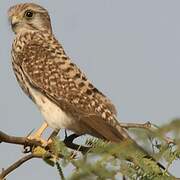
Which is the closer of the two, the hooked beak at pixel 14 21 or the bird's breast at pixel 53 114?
the bird's breast at pixel 53 114

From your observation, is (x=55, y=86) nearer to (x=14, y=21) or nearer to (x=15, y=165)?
(x=14, y=21)

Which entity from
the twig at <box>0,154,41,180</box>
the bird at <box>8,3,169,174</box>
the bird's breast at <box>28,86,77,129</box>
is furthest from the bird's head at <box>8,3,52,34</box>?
the twig at <box>0,154,41,180</box>

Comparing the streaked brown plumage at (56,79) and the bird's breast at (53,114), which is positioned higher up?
the streaked brown plumage at (56,79)

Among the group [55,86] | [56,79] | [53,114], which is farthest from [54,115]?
[56,79]

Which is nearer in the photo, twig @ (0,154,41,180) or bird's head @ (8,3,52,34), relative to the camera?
twig @ (0,154,41,180)

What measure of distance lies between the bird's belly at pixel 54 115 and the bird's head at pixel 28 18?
1.66 m

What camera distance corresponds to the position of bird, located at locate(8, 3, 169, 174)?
5.82 meters

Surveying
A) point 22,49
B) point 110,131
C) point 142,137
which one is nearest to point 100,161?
point 142,137

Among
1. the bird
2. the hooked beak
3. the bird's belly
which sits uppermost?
the hooked beak

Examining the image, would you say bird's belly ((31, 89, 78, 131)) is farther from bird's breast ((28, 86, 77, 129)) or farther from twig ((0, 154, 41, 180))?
twig ((0, 154, 41, 180))

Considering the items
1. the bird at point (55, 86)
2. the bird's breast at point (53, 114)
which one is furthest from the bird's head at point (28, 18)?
the bird's breast at point (53, 114)

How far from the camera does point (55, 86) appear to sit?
21.3 feet

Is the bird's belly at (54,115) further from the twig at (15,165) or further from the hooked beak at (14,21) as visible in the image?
the twig at (15,165)

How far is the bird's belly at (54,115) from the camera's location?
600 centimetres
